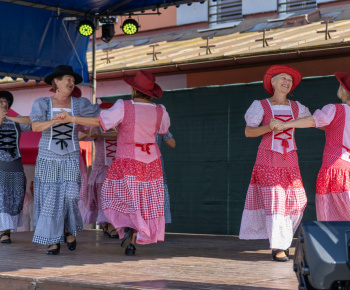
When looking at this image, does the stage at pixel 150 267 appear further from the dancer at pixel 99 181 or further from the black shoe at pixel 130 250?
the dancer at pixel 99 181

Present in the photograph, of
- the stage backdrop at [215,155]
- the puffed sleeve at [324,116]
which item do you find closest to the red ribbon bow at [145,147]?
the puffed sleeve at [324,116]

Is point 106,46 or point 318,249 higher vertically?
point 106,46

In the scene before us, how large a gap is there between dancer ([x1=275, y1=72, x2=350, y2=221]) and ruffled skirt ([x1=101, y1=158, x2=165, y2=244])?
52.8 inches

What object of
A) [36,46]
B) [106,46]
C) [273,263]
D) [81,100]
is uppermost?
[106,46]

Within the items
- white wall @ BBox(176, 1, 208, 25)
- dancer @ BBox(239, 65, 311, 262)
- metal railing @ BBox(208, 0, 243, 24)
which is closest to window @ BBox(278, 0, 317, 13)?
metal railing @ BBox(208, 0, 243, 24)

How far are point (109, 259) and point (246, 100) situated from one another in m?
3.18

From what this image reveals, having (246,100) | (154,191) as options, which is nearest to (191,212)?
(246,100)

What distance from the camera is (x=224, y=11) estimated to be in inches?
529

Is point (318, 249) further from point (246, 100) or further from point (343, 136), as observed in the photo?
point (246, 100)

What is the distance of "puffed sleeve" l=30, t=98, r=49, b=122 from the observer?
21.2ft

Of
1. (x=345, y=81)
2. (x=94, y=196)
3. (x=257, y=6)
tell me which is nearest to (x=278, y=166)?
(x=345, y=81)

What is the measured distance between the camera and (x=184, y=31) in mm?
13461

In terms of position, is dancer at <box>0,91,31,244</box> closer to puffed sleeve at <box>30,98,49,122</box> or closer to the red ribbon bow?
puffed sleeve at <box>30,98,49,122</box>

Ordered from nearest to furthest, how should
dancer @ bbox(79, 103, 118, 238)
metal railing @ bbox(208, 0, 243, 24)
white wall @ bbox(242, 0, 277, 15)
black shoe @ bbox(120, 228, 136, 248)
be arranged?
black shoe @ bbox(120, 228, 136, 248), dancer @ bbox(79, 103, 118, 238), white wall @ bbox(242, 0, 277, 15), metal railing @ bbox(208, 0, 243, 24)
